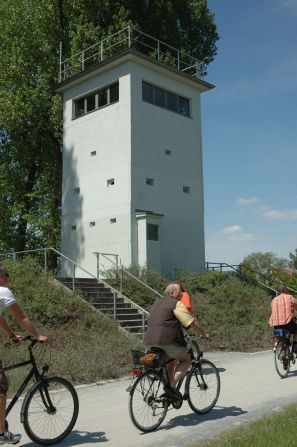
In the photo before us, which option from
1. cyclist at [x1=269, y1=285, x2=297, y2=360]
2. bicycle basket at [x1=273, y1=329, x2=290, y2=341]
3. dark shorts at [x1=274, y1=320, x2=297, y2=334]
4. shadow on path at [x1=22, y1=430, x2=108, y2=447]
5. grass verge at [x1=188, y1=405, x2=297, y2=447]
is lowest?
shadow on path at [x1=22, y1=430, x2=108, y2=447]

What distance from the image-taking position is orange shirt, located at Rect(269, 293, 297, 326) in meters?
10.7

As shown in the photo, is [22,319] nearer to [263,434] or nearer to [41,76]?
[263,434]

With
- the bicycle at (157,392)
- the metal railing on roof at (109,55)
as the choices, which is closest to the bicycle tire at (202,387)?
the bicycle at (157,392)

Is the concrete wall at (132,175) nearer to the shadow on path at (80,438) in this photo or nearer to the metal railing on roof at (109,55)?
the metal railing on roof at (109,55)

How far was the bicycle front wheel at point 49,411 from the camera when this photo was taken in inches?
229

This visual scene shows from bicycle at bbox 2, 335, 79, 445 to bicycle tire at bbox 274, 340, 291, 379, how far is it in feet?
17.6

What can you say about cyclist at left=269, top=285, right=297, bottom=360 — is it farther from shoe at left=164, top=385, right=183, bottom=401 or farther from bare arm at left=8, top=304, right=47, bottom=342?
bare arm at left=8, top=304, right=47, bottom=342

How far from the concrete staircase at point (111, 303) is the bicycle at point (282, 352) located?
16.9 ft

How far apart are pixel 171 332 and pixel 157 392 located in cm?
78

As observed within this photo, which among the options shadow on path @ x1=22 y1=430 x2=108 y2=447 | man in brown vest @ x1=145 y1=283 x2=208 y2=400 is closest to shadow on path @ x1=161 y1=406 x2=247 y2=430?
man in brown vest @ x1=145 y1=283 x2=208 y2=400

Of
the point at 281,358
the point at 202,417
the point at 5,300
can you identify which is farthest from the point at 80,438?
the point at 281,358

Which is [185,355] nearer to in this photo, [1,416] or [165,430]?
[165,430]

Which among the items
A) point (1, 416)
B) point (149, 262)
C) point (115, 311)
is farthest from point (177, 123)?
point (1, 416)

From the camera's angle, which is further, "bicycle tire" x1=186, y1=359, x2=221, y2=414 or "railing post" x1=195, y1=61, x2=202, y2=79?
"railing post" x1=195, y1=61, x2=202, y2=79
